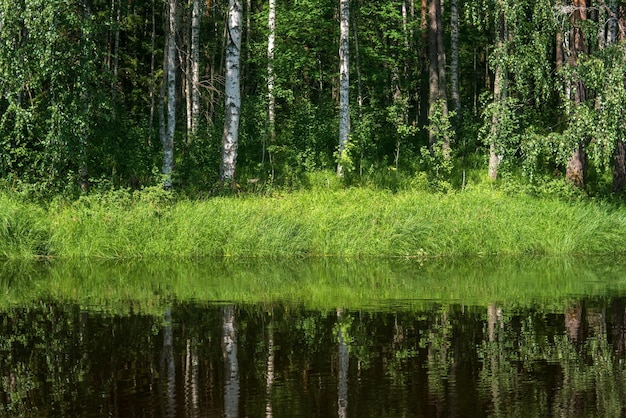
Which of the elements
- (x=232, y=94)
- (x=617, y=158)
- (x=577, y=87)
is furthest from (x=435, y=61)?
(x=232, y=94)

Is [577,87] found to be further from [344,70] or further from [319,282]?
[319,282]

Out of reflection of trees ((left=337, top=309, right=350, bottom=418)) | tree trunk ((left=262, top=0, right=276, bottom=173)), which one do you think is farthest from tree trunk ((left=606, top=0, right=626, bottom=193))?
reflection of trees ((left=337, top=309, right=350, bottom=418))

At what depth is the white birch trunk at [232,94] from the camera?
2155 centimetres

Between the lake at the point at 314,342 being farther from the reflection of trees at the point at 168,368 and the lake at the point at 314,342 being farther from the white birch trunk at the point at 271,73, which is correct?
the white birch trunk at the point at 271,73

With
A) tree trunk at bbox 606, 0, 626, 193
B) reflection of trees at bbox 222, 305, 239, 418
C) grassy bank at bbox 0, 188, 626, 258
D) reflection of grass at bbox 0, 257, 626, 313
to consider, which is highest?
tree trunk at bbox 606, 0, 626, 193

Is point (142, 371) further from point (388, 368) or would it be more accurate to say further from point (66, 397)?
point (388, 368)

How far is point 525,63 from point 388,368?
13.4m

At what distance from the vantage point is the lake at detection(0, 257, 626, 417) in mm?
7270

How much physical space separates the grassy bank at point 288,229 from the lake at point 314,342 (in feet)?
6.90

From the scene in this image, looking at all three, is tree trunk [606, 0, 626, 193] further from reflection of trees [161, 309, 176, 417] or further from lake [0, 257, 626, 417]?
reflection of trees [161, 309, 176, 417]

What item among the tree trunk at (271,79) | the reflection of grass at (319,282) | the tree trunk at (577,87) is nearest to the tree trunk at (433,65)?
the tree trunk at (271,79)

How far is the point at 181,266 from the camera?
16.7m

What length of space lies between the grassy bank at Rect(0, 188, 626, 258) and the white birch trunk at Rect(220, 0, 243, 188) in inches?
90.0

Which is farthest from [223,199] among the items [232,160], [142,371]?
[142,371]
